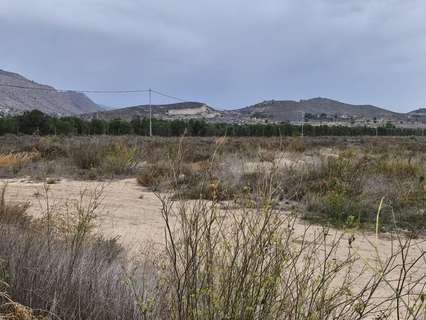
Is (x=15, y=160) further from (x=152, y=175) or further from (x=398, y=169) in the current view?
(x=398, y=169)

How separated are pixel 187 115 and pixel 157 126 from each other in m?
52.5

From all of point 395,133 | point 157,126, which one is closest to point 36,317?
point 157,126

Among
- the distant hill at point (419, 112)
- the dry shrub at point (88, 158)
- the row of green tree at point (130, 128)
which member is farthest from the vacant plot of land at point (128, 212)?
the distant hill at point (419, 112)

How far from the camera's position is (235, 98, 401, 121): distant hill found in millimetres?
113531

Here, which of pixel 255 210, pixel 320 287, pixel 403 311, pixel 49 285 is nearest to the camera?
pixel 320 287

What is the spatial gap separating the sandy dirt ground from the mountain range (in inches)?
3244

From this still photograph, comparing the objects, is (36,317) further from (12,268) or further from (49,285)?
(12,268)

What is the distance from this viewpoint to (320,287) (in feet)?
8.27

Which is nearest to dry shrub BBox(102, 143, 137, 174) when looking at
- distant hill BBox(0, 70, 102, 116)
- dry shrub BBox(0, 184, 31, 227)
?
dry shrub BBox(0, 184, 31, 227)

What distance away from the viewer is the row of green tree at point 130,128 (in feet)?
151

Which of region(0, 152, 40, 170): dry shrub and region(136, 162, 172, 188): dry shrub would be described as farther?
region(0, 152, 40, 170): dry shrub

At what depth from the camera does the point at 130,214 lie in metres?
9.84

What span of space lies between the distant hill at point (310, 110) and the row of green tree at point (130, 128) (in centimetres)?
Result: 3245

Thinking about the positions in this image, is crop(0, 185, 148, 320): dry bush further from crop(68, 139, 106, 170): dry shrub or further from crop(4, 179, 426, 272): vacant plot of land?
crop(68, 139, 106, 170): dry shrub
